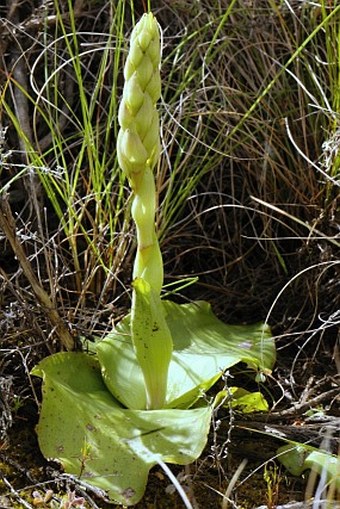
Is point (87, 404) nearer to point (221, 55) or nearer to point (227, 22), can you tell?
point (221, 55)

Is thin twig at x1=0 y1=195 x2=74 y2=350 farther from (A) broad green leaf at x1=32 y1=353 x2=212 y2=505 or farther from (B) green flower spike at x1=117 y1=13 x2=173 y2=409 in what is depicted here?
(B) green flower spike at x1=117 y1=13 x2=173 y2=409

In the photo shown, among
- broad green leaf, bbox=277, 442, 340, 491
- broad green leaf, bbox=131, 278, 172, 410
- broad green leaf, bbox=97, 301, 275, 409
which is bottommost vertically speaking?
broad green leaf, bbox=277, 442, 340, 491

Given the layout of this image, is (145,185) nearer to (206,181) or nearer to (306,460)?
(306,460)

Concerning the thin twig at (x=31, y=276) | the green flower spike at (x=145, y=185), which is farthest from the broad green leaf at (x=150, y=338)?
the thin twig at (x=31, y=276)

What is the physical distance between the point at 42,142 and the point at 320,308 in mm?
694

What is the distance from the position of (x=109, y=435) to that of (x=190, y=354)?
0.84 ft

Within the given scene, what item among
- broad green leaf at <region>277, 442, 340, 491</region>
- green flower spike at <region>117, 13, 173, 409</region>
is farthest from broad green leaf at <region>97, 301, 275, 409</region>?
broad green leaf at <region>277, 442, 340, 491</region>

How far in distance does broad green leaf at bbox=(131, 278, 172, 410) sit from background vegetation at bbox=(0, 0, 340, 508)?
0.58 ft

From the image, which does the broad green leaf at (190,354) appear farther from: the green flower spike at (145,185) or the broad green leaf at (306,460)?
the broad green leaf at (306,460)

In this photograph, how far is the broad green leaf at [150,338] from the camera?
3.83 ft

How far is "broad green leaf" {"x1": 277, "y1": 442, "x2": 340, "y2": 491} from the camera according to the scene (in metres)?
1.10

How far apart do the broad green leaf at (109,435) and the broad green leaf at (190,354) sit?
0.05m

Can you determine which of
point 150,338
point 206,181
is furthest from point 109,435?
point 206,181

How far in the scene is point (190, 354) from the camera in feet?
4.42
